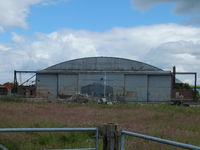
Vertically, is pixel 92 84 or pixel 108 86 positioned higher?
pixel 92 84

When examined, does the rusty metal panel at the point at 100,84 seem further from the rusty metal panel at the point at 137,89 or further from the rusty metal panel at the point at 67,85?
the rusty metal panel at the point at 137,89

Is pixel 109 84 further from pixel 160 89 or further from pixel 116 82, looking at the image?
pixel 160 89

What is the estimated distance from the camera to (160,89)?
2606 inches

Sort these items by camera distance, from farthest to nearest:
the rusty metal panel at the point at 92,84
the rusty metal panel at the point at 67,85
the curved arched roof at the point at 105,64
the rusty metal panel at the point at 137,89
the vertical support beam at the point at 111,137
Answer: the curved arched roof at the point at 105,64 → the rusty metal panel at the point at 92,84 → the rusty metal panel at the point at 67,85 → the rusty metal panel at the point at 137,89 → the vertical support beam at the point at 111,137

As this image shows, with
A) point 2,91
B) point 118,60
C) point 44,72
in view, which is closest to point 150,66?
point 118,60

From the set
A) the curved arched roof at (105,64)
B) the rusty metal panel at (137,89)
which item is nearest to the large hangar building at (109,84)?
the rusty metal panel at (137,89)

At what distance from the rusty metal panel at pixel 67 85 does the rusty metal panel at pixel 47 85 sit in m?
1.11

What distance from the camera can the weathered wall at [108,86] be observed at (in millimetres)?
66562

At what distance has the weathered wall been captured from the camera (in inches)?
2621

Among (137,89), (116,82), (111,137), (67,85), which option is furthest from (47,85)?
(111,137)

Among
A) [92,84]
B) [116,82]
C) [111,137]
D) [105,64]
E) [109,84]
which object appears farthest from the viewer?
[105,64]

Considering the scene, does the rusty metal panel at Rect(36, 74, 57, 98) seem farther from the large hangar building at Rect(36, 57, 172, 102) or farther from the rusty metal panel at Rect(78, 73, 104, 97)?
the rusty metal panel at Rect(78, 73, 104, 97)

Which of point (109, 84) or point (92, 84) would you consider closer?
point (92, 84)

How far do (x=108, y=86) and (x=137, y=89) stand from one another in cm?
541
